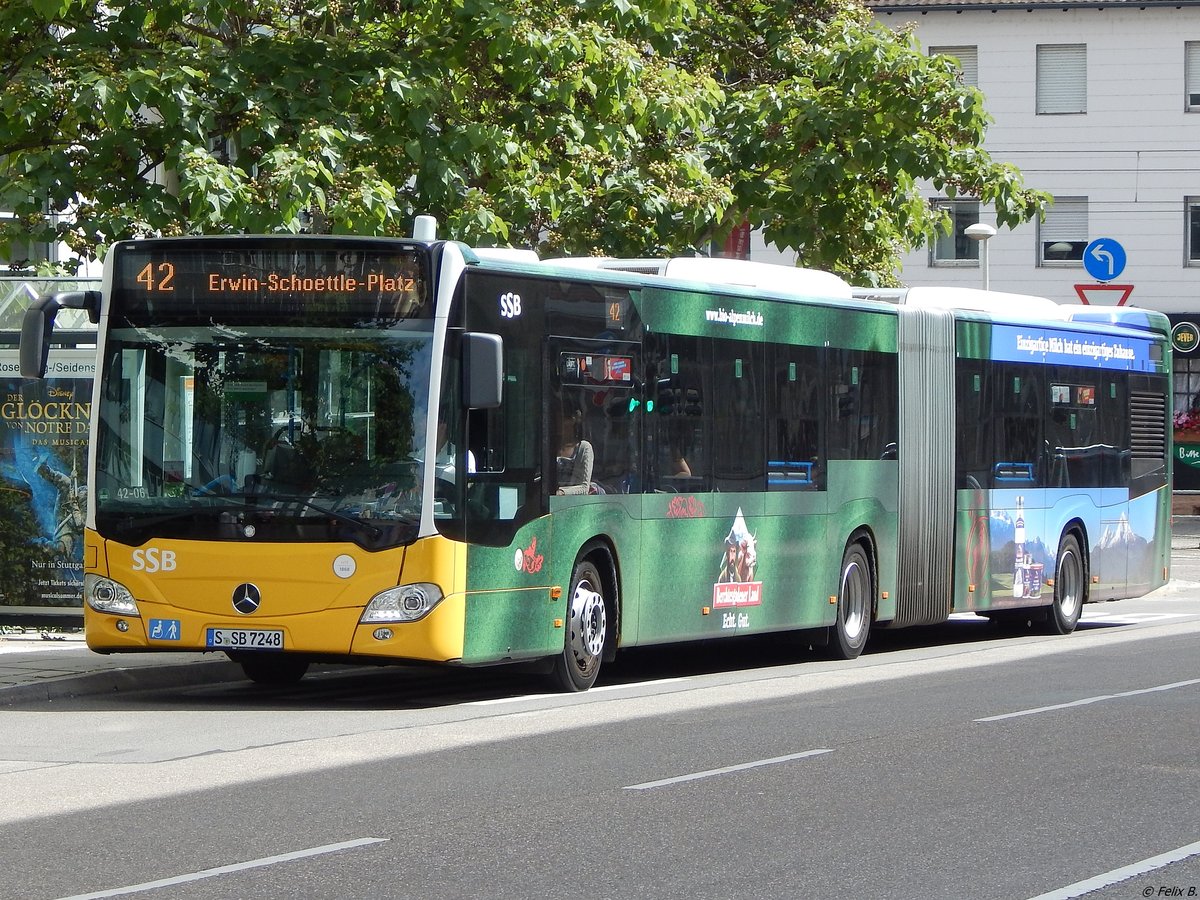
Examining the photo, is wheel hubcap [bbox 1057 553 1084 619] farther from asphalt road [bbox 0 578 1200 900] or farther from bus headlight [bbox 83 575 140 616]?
bus headlight [bbox 83 575 140 616]

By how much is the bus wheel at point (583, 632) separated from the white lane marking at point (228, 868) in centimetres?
595

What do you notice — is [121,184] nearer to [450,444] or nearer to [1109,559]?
[450,444]

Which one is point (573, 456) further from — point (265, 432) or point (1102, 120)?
point (1102, 120)

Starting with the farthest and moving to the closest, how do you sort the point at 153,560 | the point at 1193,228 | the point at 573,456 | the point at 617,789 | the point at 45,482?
1. the point at 1193,228
2. the point at 45,482
3. the point at 573,456
4. the point at 153,560
5. the point at 617,789

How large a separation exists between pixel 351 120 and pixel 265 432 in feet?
18.6

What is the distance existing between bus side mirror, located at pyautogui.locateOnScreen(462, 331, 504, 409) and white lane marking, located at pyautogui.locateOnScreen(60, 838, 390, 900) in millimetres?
4895

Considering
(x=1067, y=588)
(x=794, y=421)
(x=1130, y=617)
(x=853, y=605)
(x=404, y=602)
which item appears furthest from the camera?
(x=1130, y=617)

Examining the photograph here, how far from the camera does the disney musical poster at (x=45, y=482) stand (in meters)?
16.4

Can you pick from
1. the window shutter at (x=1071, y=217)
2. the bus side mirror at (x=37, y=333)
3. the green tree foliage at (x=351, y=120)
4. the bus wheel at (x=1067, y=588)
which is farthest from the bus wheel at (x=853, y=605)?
the window shutter at (x=1071, y=217)

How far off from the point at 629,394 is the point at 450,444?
2132mm

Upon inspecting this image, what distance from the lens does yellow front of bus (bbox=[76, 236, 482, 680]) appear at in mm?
12445

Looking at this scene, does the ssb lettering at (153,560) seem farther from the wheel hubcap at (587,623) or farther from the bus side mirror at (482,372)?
the wheel hubcap at (587,623)

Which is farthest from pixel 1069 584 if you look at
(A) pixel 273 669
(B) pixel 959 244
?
(B) pixel 959 244

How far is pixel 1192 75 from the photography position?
4559cm
